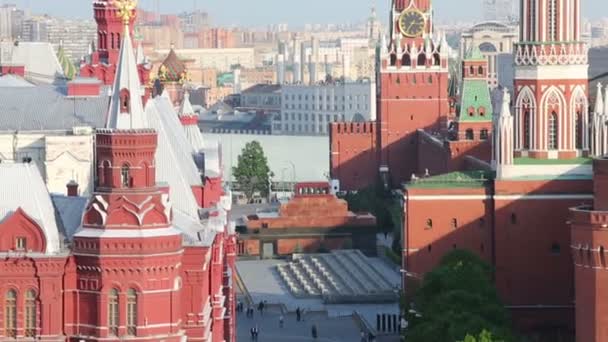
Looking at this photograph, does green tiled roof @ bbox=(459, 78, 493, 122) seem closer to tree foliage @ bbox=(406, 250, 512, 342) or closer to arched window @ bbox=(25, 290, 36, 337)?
tree foliage @ bbox=(406, 250, 512, 342)

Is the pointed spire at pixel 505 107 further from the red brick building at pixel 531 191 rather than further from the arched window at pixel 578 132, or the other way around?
the arched window at pixel 578 132

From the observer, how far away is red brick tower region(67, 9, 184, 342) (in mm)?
41844

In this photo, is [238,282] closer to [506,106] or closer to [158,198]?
[506,106]

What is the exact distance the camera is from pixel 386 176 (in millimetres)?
101750

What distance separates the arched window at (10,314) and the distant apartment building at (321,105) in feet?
455

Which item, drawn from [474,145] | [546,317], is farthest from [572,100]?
[474,145]

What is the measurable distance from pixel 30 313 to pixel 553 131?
22.7 meters

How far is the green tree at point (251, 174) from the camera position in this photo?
117688mm

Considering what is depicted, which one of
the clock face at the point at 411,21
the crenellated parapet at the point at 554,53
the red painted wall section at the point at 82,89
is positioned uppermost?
the clock face at the point at 411,21

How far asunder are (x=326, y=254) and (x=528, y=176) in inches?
1093

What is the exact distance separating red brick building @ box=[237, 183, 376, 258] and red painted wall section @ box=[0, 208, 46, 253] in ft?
152

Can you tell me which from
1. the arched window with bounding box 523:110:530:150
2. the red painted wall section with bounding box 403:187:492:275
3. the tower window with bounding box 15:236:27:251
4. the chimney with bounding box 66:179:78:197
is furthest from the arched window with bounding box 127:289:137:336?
the arched window with bounding box 523:110:530:150

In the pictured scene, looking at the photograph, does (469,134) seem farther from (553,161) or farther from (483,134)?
(553,161)

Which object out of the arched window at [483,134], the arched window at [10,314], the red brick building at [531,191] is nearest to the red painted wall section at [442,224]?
the red brick building at [531,191]
